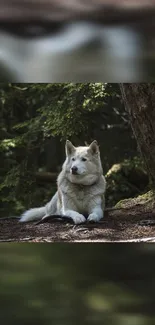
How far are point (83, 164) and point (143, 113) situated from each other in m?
0.39

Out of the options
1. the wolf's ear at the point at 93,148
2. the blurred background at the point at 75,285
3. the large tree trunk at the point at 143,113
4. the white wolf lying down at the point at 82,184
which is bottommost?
the blurred background at the point at 75,285

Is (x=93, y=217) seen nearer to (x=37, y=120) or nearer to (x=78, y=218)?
(x=78, y=218)

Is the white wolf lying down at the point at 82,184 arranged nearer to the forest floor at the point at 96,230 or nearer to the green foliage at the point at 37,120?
the forest floor at the point at 96,230

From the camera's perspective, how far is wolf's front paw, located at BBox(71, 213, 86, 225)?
7.36 feet

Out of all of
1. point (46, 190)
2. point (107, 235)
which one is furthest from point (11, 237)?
point (46, 190)

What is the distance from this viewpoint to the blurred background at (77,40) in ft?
2.67

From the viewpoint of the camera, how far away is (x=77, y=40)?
2.73 feet

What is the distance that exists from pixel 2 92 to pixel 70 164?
255 cm

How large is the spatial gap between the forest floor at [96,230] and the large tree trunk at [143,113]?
0.96 ft

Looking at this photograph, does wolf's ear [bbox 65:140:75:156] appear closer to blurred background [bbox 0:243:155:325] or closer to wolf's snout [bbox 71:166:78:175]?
wolf's snout [bbox 71:166:78:175]

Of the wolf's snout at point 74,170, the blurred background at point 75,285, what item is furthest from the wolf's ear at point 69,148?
the blurred background at point 75,285

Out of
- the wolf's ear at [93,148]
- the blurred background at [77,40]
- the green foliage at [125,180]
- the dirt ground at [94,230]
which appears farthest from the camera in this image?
the green foliage at [125,180]

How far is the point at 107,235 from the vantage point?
5.85 feet

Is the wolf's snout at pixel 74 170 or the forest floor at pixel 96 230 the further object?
the wolf's snout at pixel 74 170
